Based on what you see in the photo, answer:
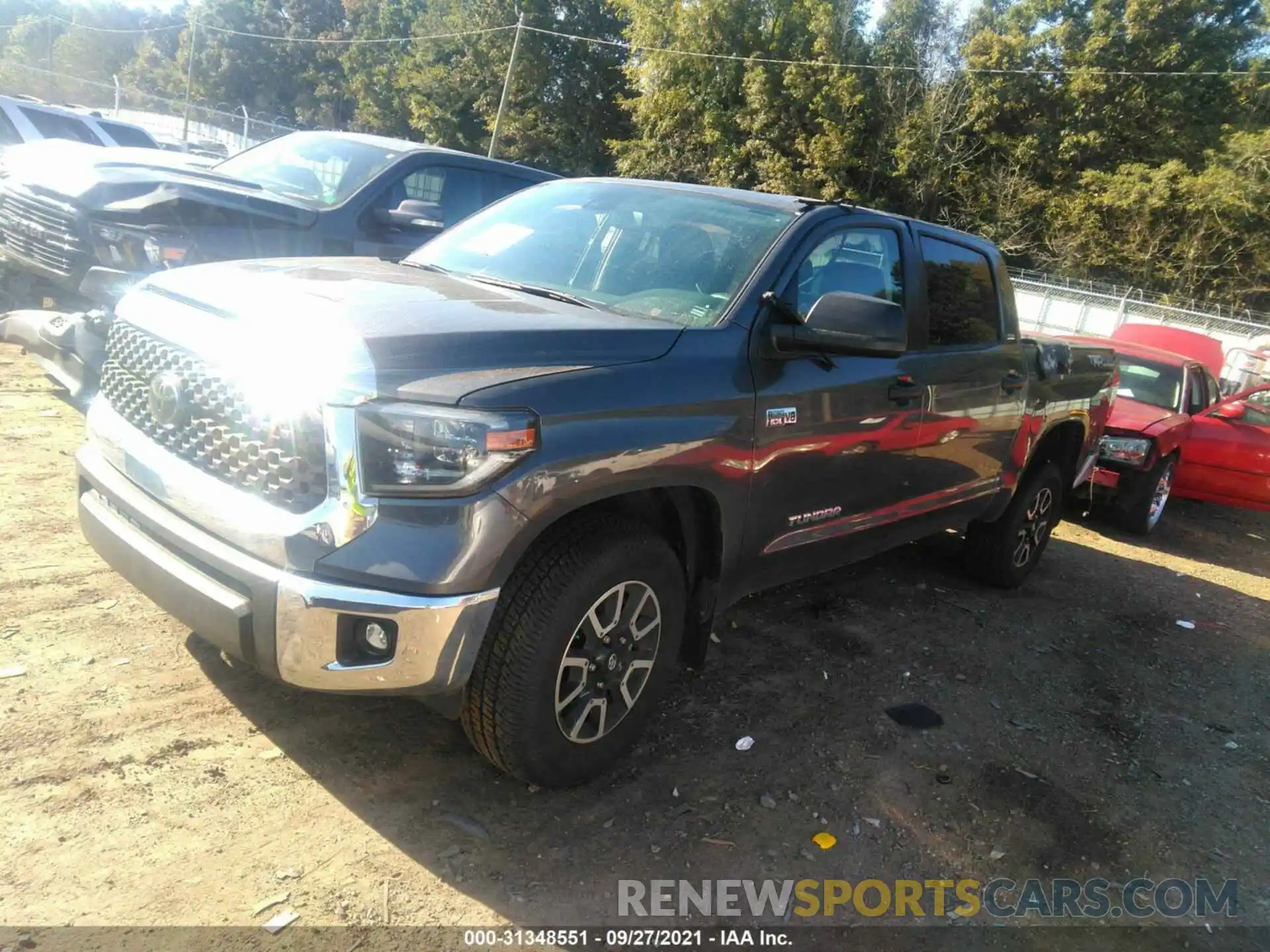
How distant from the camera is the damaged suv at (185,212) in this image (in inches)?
212

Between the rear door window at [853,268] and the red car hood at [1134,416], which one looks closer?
the rear door window at [853,268]

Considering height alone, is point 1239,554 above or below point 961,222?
below

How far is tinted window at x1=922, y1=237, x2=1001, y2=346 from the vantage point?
4.16 m

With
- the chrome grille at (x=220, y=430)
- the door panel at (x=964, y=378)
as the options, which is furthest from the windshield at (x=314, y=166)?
the door panel at (x=964, y=378)

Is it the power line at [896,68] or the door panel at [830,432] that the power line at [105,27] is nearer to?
the power line at [896,68]

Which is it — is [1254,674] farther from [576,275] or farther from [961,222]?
[961,222]

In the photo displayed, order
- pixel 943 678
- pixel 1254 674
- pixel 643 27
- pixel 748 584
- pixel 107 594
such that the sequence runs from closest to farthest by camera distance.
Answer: pixel 748 584 → pixel 107 594 → pixel 943 678 → pixel 1254 674 → pixel 643 27

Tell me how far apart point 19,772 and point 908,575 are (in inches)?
181

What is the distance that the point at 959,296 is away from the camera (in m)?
4.38

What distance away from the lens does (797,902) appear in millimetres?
2609

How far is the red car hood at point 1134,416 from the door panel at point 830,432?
464 cm

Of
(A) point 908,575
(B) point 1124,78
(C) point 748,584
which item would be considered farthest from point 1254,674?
(B) point 1124,78

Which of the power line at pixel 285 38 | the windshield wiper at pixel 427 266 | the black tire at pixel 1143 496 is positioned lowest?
the black tire at pixel 1143 496

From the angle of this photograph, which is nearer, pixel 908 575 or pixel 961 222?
pixel 908 575
